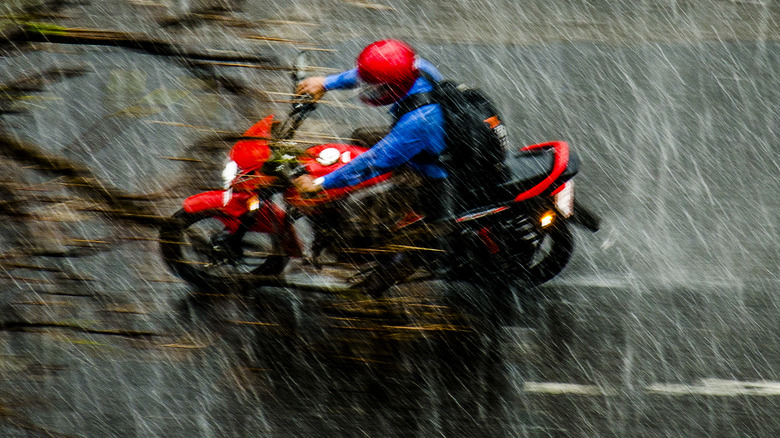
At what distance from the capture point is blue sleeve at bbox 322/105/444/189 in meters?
4.33

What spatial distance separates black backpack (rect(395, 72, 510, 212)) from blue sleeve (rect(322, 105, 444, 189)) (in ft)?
0.27

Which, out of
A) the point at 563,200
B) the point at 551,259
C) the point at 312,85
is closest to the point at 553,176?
the point at 563,200

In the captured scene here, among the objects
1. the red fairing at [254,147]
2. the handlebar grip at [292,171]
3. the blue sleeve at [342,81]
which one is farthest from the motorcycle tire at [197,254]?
the handlebar grip at [292,171]

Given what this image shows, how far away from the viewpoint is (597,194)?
6488mm

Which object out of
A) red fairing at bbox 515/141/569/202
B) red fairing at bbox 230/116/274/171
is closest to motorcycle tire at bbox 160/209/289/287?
red fairing at bbox 230/116/274/171

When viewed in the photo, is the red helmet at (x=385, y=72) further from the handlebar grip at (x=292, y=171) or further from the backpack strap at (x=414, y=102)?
the handlebar grip at (x=292, y=171)

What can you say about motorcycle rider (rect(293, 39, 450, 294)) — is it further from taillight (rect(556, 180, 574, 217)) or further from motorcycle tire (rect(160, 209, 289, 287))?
taillight (rect(556, 180, 574, 217))

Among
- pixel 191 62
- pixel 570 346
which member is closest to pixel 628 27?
pixel 570 346

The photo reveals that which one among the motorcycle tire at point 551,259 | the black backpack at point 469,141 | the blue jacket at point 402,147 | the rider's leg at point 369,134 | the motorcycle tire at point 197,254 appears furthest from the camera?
the motorcycle tire at point 551,259

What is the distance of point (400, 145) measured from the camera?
4352mm

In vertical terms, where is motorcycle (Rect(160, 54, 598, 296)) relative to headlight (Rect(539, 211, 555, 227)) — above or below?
above

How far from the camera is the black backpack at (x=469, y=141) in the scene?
176 inches

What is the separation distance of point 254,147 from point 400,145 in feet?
4.30

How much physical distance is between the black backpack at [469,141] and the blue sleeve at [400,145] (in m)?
0.08
